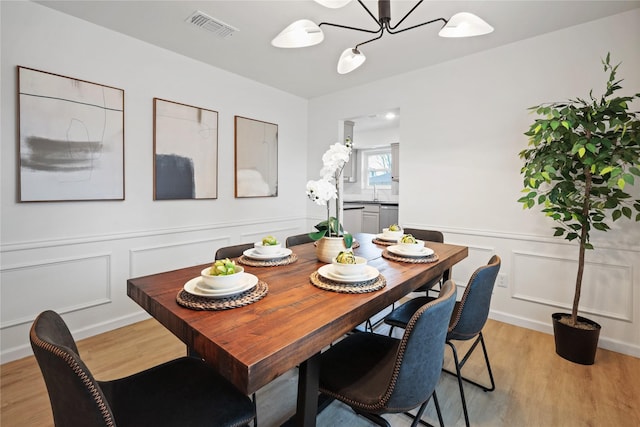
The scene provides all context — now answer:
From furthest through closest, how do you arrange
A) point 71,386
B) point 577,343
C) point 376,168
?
1. point 376,168
2. point 577,343
3. point 71,386

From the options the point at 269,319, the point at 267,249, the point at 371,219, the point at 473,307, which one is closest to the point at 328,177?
the point at 267,249

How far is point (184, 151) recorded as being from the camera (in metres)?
3.04

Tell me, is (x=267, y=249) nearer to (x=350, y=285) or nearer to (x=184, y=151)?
(x=350, y=285)

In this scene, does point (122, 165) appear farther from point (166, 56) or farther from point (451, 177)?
point (451, 177)

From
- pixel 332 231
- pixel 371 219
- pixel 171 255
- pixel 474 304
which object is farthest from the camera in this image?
Result: pixel 371 219

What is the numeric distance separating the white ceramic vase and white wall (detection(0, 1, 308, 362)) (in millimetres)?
1933

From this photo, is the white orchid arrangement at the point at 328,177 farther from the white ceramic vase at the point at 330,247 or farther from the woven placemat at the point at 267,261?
the woven placemat at the point at 267,261

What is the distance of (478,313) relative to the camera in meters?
1.57

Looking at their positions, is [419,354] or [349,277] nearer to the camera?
[419,354]

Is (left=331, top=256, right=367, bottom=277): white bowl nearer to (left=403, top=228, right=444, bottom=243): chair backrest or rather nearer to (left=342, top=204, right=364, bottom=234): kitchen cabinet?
(left=403, top=228, right=444, bottom=243): chair backrest

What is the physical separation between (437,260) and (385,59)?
2.22 metres

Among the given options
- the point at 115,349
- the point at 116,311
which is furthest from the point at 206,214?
the point at 115,349

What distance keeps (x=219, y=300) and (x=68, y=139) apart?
6.96ft

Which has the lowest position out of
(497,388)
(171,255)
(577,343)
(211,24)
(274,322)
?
(497,388)
